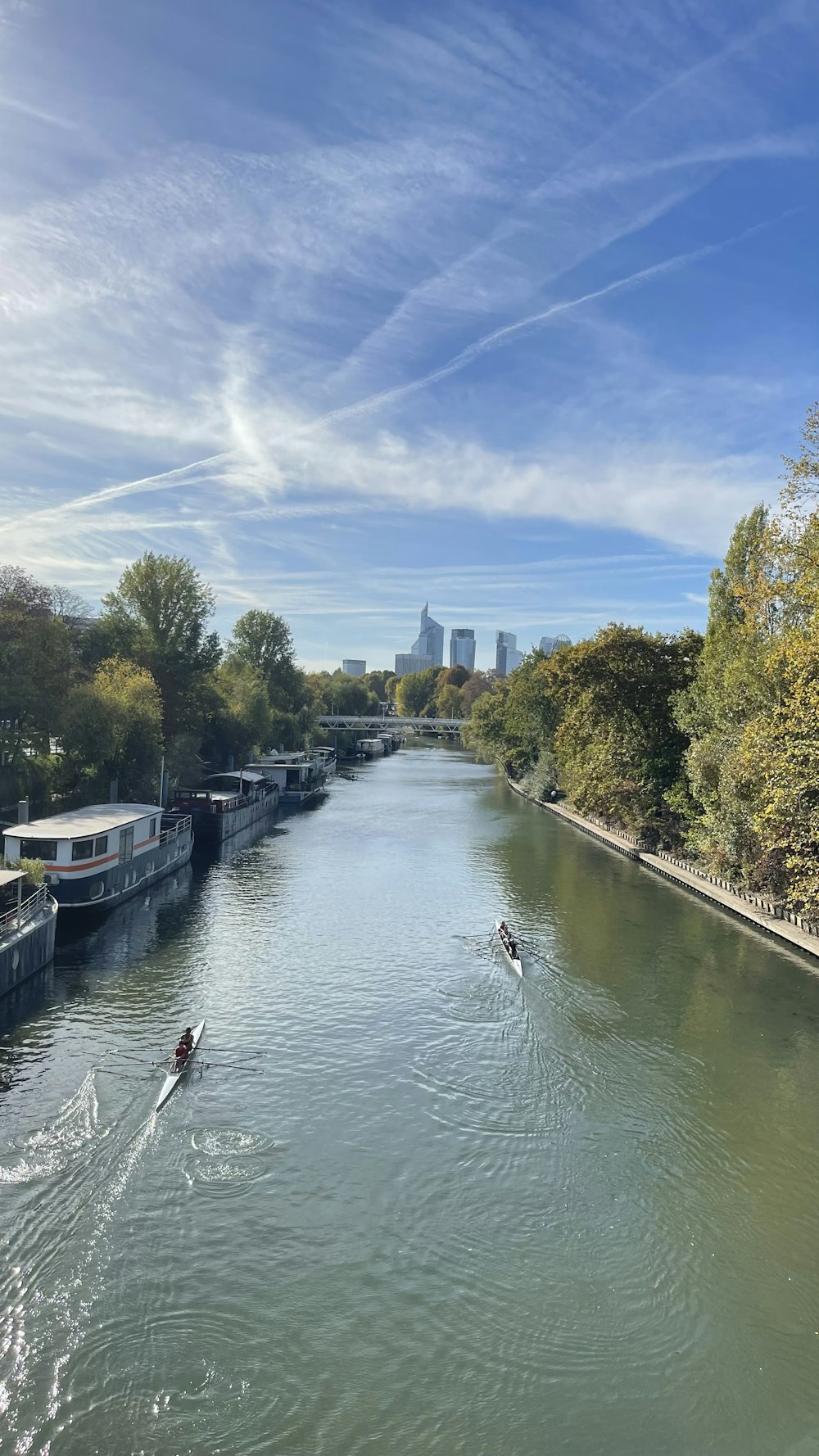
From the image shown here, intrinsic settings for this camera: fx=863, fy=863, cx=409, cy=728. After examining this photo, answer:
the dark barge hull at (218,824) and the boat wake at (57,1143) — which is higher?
the dark barge hull at (218,824)

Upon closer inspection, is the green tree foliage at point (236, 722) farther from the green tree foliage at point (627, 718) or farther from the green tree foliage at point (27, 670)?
the green tree foliage at point (627, 718)

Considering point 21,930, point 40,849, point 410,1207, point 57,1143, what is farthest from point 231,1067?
point 40,849

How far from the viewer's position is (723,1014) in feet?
92.4

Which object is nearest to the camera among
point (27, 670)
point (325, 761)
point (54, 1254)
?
point (54, 1254)

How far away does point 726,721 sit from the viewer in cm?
4403

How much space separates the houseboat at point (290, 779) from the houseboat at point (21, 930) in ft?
Answer: 161

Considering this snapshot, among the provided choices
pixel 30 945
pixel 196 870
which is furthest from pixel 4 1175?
pixel 196 870

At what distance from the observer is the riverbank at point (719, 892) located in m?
35.5

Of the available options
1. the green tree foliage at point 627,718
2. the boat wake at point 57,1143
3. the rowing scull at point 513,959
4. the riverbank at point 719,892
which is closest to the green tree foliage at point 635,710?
the green tree foliage at point 627,718

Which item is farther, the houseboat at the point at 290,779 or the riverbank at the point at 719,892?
the houseboat at the point at 290,779

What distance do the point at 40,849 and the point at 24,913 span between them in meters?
6.08

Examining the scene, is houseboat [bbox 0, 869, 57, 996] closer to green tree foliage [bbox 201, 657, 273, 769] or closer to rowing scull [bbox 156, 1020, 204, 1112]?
rowing scull [bbox 156, 1020, 204, 1112]

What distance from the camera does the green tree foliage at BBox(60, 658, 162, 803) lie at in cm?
4772

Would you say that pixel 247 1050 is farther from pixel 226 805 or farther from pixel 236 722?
pixel 236 722
